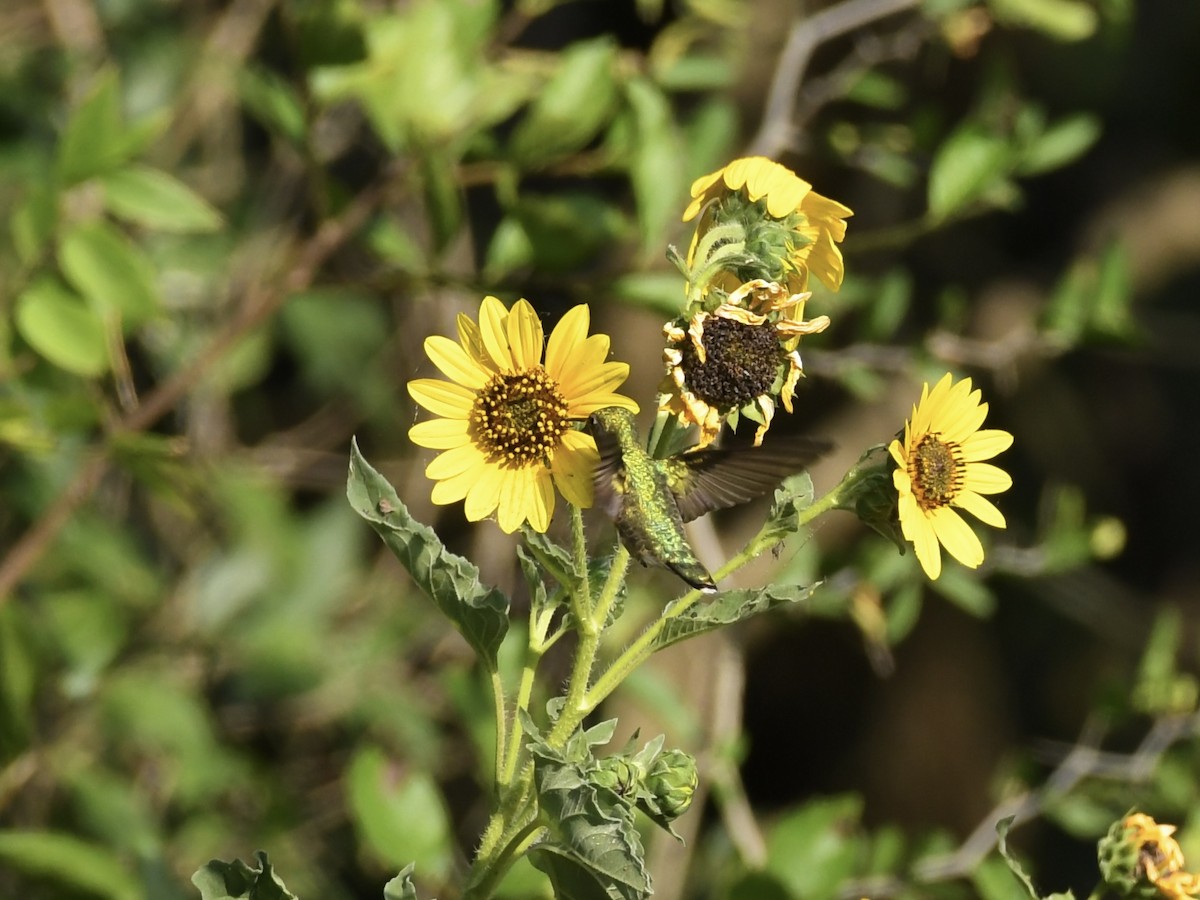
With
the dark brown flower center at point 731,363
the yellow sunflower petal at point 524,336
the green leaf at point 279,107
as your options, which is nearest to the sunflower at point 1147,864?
the dark brown flower center at point 731,363

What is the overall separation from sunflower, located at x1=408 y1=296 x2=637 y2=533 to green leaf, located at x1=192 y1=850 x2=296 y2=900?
0.29m

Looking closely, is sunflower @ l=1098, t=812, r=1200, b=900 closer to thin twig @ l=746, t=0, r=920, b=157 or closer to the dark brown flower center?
the dark brown flower center

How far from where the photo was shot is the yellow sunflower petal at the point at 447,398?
100 cm

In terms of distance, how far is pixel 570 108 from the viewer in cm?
158

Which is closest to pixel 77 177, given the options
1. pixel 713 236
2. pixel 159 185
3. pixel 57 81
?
pixel 159 185

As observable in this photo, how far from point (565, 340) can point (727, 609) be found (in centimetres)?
22

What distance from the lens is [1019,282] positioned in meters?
3.17

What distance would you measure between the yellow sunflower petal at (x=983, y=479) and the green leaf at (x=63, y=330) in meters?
0.98

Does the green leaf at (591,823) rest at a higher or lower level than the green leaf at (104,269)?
higher

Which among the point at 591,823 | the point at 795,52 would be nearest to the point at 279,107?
the point at 795,52

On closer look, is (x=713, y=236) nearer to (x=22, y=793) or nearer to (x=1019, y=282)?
(x=22, y=793)

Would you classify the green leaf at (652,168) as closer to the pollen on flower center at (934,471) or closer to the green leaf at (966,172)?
the green leaf at (966,172)

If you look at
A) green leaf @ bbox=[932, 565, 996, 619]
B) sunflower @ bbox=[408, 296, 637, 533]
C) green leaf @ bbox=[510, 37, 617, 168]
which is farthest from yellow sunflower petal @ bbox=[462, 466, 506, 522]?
green leaf @ bbox=[932, 565, 996, 619]

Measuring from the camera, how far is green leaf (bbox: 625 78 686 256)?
1.58 metres
